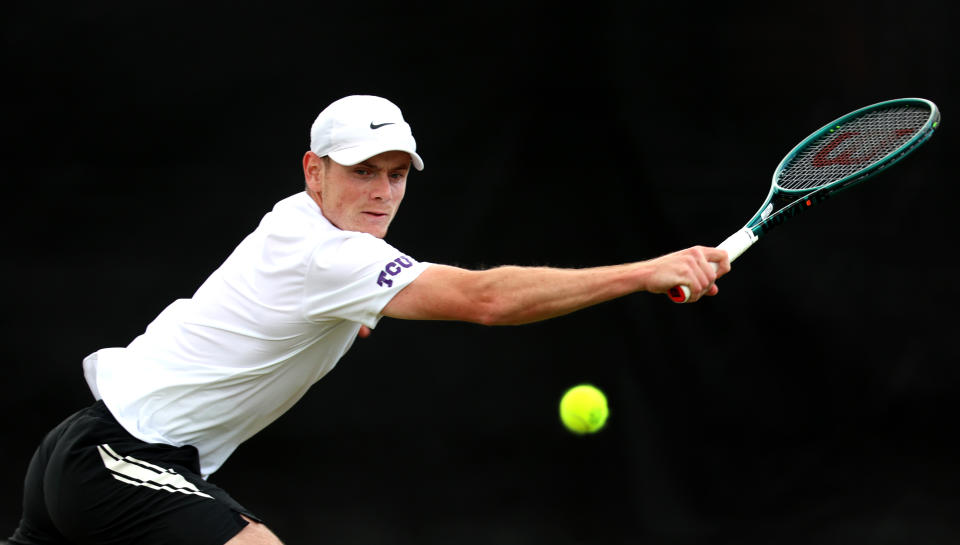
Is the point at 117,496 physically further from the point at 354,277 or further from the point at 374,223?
the point at 374,223

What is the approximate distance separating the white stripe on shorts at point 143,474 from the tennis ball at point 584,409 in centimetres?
248

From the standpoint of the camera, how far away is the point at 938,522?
488 centimetres

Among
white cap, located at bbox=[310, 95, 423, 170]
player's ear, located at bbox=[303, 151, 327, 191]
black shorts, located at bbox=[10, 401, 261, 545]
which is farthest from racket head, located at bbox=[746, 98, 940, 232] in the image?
black shorts, located at bbox=[10, 401, 261, 545]

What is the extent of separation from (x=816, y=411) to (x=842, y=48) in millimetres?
1568

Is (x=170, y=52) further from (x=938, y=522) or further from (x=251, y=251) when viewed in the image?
(x=938, y=522)

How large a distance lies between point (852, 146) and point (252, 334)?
2097 mm

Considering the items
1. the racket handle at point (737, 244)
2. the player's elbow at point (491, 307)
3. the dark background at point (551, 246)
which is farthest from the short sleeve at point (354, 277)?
the dark background at point (551, 246)

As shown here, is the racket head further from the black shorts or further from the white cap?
the black shorts

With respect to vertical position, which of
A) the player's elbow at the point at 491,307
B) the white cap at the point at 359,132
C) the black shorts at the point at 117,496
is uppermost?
the white cap at the point at 359,132

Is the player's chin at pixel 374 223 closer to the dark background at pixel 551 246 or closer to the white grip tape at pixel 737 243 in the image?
the white grip tape at pixel 737 243

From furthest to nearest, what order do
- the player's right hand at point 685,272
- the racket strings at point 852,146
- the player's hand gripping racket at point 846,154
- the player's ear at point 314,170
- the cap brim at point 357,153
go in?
the racket strings at point 852,146, the player's hand gripping racket at point 846,154, the player's ear at point 314,170, the cap brim at point 357,153, the player's right hand at point 685,272

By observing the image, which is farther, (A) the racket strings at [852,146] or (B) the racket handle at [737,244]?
(A) the racket strings at [852,146]

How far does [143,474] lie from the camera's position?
2742 mm

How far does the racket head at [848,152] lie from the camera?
3.46m
